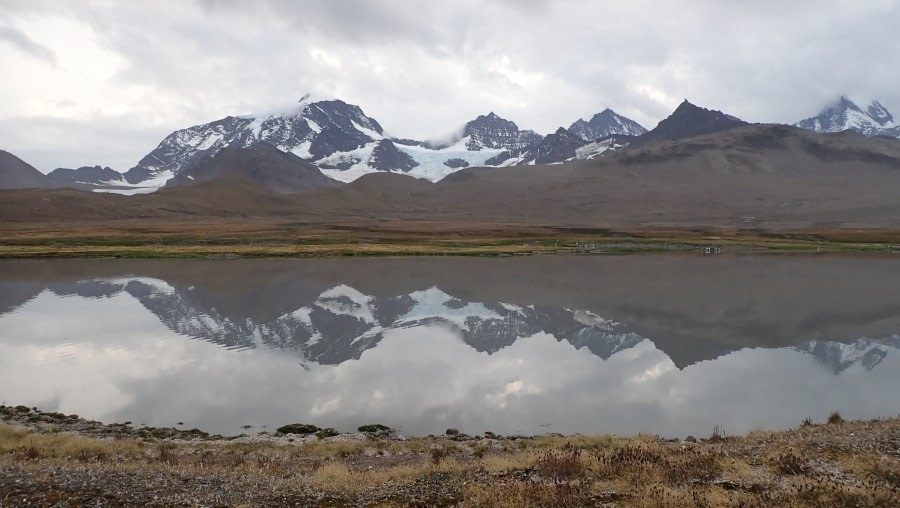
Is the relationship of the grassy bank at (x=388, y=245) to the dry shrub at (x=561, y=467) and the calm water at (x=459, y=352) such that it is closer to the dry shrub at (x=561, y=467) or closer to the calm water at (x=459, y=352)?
the calm water at (x=459, y=352)

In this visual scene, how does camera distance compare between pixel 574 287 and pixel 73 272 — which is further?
pixel 73 272

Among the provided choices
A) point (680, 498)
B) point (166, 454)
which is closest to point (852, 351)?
point (680, 498)

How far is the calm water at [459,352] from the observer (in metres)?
22.0

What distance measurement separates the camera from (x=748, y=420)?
20422mm

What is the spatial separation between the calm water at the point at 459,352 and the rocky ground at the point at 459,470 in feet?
9.87

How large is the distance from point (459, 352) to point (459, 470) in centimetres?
1757

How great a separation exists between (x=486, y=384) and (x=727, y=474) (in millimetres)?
13218

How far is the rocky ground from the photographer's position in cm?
1193

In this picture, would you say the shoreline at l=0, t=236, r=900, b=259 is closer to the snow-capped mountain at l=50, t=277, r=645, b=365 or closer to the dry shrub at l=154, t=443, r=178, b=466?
the snow-capped mountain at l=50, t=277, r=645, b=365

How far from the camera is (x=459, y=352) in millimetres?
31703

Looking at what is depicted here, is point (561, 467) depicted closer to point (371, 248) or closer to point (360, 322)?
point (360, 322)

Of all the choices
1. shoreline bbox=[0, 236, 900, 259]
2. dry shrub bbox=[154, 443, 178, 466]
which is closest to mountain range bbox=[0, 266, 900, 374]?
dry shrub bbox=[154, 443, 178, 466]

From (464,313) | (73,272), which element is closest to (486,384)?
(464,313)

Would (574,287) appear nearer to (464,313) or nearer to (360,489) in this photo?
(464,313)
